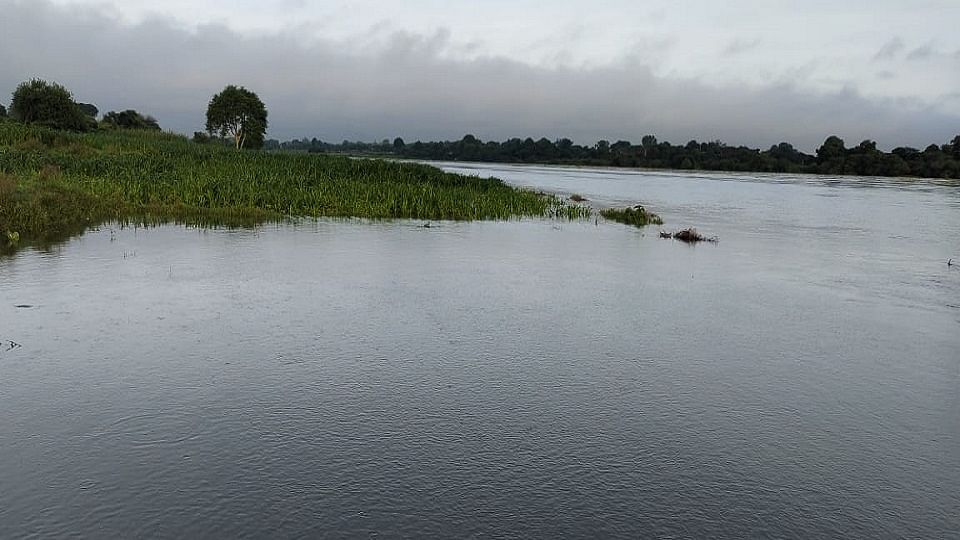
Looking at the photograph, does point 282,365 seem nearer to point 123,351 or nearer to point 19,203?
point 123,351

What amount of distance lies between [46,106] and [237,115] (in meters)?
27.0

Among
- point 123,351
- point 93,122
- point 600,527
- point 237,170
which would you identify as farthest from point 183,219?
point 93,122

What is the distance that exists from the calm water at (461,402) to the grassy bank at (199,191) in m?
6.32

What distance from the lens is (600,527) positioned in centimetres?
483

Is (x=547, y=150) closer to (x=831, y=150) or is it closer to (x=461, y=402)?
(x=831, y=150)

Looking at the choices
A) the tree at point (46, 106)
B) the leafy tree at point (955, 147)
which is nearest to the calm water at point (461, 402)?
the tree at point (46, 106)

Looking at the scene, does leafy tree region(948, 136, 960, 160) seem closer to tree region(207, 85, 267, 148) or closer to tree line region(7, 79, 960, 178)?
tree line region(7, 79, 960, 178)

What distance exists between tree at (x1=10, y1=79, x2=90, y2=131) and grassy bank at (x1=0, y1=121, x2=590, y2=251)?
2048 centimetres

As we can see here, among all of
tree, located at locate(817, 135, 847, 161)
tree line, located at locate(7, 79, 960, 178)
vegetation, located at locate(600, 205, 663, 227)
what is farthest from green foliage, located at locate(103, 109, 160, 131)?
tree, located at locate(817, 135, 847, 161)

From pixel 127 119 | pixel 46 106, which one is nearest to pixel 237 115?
pixel 127 119

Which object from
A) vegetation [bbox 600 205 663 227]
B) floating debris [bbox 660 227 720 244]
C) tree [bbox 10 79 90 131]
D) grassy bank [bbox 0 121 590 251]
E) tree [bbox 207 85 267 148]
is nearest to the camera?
grassy bank [bbox 0 121 590 251]

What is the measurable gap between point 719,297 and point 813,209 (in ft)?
95.7

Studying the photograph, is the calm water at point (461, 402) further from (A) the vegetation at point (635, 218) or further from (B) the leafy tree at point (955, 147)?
(B) the leafy tree at point (955, 147)

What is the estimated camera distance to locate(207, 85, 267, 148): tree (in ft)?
265
